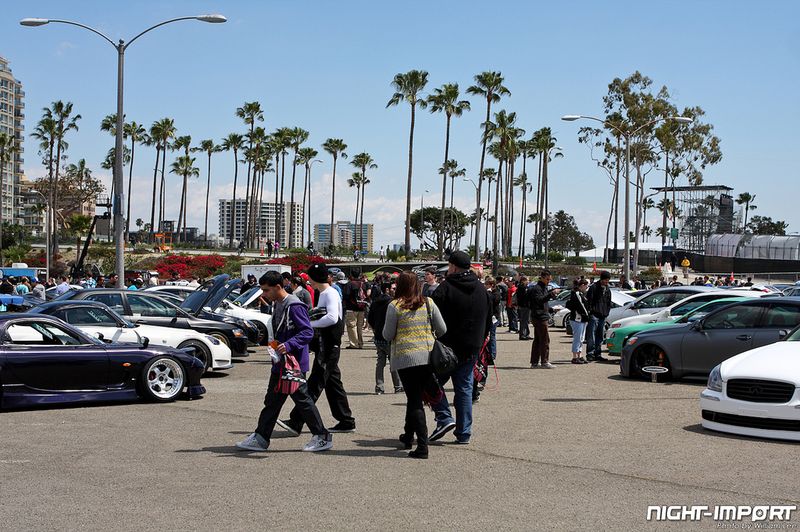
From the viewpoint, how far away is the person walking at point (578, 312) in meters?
17.8

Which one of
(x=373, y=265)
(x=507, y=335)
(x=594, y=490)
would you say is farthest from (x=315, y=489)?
(x=373, y=265)

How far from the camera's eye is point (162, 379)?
1220 centimetres

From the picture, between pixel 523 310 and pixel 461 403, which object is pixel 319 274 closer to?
pixel 461 403

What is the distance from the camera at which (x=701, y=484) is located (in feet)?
23.5

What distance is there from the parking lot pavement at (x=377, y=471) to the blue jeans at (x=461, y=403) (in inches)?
8.6

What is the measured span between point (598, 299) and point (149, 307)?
348 inches

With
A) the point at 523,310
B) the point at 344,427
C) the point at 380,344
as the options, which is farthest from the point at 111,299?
the point at 523,310

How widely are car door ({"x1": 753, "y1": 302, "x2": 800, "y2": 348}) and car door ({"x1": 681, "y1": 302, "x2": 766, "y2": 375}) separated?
0.09 meters

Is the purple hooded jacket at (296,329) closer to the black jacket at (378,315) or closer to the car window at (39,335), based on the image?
the black jacket at (378,315)

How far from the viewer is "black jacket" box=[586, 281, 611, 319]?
59.7 ft

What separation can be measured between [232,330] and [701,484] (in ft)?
40.1

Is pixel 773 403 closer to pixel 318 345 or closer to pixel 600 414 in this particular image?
pixel 600 414

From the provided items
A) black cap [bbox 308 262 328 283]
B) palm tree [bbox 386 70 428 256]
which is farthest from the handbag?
palm tree [bbox 386 70 428 256]

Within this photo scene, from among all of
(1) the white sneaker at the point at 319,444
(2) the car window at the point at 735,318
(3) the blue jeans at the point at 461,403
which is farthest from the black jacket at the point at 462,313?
(2) the car window at the point at 735,318
